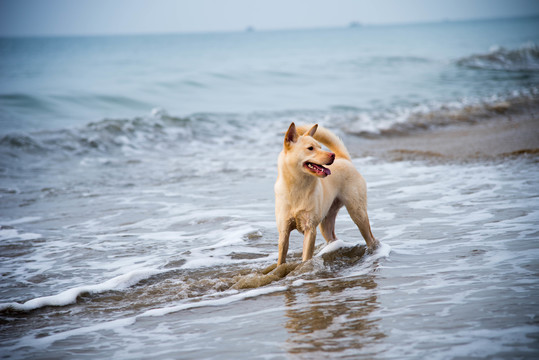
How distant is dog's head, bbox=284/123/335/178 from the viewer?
14.8ft

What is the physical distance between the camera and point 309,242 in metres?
4.96

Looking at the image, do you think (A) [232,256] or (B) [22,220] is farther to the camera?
(B) [22,220]

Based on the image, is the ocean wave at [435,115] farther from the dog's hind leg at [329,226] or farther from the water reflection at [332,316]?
the water reflection at [332,316]

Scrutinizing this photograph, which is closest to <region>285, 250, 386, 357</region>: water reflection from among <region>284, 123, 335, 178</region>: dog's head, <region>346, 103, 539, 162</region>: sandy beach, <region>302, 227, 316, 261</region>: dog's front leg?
<region>302, 227, 316, 261</region>: dog's front leg

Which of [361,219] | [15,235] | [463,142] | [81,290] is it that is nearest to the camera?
[81,290]

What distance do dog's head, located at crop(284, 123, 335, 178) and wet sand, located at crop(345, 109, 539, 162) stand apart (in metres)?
6.33

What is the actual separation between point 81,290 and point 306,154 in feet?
7.60

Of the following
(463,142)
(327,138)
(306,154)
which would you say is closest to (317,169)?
(306,154)

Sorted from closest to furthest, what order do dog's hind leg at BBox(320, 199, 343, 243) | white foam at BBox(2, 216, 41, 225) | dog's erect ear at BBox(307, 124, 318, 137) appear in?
dog's erect ear at BBox(307, 124, 318, 137)
dog's hind leg at BBox(320, 199, 343, 243)
white foam at BBox(2, 216, 41, 225)

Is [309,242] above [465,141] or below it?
below

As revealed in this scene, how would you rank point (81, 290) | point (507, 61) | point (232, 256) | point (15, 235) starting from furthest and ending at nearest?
point (507, 61) → point (15, 235) → point (232, 256) → point (81, 290)

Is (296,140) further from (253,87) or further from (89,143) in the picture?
(253,87)

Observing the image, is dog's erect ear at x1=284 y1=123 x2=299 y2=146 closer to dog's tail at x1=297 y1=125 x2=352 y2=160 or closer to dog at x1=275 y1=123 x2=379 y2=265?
dog at x1=275 y1=123 x2=379 y2=265

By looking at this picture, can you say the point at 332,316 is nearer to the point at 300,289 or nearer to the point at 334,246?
the point at 300,289
